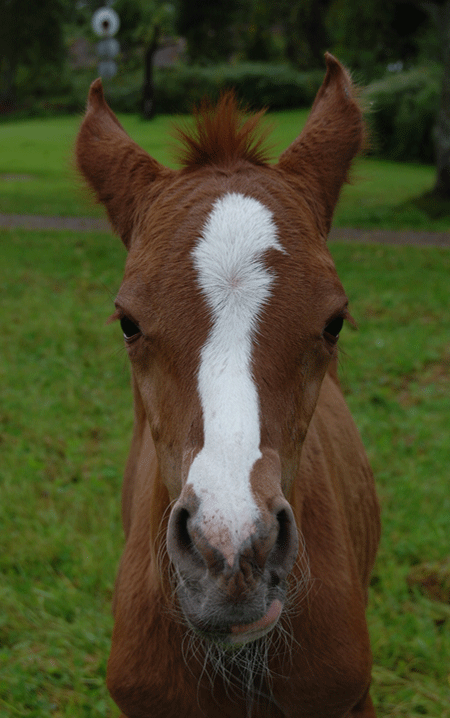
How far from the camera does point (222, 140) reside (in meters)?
2.04

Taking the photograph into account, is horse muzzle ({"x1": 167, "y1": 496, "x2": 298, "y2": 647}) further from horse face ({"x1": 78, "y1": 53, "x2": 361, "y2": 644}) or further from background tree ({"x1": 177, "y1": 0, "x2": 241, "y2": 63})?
background tree ({"x1": 177, "y1": 0, "x2": 241, "y2": 63})

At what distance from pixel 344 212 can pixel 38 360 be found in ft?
28.7

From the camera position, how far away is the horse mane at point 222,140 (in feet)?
6.70

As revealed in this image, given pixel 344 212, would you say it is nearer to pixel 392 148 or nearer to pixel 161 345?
pixel 392 148

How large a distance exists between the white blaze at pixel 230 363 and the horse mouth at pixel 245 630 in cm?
24

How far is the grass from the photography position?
492 inches

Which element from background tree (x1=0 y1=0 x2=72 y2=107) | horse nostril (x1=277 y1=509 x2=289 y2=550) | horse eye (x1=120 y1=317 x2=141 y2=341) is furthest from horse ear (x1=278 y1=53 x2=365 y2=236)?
background tree (x1=0 y1=0 x2=72 y2=107)

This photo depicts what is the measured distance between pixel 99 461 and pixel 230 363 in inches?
132

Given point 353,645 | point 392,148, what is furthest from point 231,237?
point 392,148

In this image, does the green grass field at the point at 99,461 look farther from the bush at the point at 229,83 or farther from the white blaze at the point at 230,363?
the bush at the point at 229,83

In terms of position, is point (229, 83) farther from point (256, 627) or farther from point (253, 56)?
point (256, 627)

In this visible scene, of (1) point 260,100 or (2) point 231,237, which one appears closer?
(2) point 231,237

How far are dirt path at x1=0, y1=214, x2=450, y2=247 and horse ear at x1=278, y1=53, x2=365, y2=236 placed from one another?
879 centimetres

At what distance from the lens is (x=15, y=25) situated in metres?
11.7
